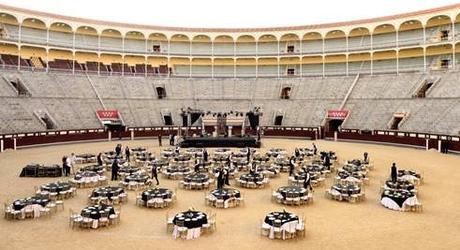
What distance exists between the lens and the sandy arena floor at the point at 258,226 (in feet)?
40.9

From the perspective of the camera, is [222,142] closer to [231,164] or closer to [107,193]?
[231,164]

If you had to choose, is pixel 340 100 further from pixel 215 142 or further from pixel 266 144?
pixel 215 142

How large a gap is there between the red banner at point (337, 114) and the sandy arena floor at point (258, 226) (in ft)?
76.3

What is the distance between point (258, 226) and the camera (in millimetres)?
14406

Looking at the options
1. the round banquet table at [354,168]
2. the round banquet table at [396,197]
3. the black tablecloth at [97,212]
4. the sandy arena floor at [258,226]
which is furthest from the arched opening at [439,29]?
the black tablecloth at [97,212]

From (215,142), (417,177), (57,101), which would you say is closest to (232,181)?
(417,177)

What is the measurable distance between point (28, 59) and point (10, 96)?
12.0 meters

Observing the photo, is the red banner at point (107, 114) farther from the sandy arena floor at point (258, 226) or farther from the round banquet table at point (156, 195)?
the round banquet table at point (156, 195)

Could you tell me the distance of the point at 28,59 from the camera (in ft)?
163

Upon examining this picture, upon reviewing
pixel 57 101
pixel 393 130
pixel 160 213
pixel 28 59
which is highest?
pixel 28 59

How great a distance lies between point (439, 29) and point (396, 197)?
3988 cm

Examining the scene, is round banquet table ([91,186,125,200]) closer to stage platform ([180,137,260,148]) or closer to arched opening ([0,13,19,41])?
stage platform ([180,137,260,148])

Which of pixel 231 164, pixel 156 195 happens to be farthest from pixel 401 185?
pixel 156 195

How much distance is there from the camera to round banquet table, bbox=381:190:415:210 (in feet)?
53.4
